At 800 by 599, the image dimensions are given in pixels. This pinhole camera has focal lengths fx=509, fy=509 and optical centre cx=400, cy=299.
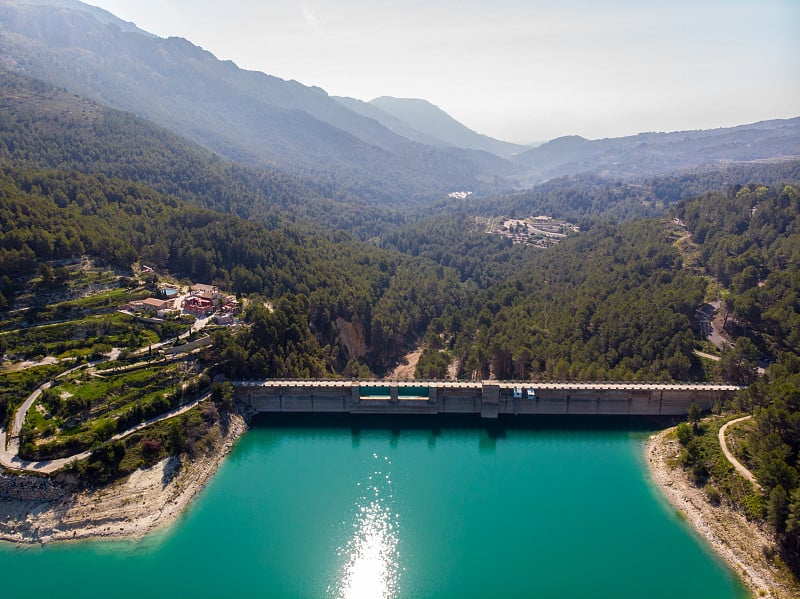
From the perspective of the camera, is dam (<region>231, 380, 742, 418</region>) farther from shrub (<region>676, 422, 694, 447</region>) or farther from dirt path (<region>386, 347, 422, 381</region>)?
dirt path (<region>386, 347, 422, 381</region>)

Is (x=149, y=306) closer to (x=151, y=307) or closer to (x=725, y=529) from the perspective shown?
(x=151, y=307)

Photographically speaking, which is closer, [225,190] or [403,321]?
[403,321]

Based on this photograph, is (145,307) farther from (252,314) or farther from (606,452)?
(606,452)

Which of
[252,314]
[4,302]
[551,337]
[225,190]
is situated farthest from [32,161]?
[551,337]

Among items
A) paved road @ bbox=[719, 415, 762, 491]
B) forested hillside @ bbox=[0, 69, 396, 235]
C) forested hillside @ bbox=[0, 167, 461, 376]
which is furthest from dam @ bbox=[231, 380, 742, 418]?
forested hillside @ bbox=[0, 69, 396, 235]

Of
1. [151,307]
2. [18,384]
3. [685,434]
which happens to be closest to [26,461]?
[18,384]

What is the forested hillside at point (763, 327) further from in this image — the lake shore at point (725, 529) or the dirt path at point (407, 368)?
the dirt path at point (407, 368)
